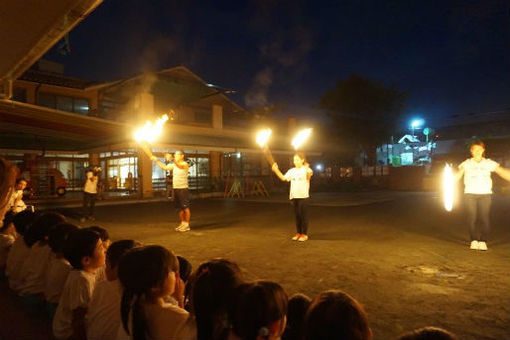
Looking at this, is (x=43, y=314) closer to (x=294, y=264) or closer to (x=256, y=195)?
(x=294, y=264)

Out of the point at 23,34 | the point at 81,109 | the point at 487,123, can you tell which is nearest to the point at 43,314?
the point at 23,34

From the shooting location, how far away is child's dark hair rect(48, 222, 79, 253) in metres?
3.40

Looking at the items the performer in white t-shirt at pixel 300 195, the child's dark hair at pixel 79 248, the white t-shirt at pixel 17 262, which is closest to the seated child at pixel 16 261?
the white t-shirt at pixel 17 262

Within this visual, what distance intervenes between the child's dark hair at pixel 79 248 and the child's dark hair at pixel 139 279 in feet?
3.09

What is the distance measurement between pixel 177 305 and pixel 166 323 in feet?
0.85

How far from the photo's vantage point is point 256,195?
21938mm

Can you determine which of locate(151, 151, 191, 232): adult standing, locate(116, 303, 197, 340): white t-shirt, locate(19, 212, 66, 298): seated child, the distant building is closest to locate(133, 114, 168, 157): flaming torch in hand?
the distant building

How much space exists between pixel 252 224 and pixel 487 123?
38.5 m

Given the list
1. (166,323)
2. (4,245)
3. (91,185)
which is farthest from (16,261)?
(91,185)

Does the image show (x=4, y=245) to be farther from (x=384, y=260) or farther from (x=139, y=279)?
(x=384, y=260)

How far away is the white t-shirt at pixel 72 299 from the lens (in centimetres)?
271

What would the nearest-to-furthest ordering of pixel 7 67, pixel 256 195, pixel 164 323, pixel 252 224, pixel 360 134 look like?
pixel 164 323, pixel 7 67, pixel 252 224, pixel 256 195, pixel 360 134

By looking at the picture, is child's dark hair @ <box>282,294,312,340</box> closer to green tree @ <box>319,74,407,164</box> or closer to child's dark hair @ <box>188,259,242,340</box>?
child's dark hair @ <box>188,259,242,340</box>

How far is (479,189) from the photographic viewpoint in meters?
6.38
